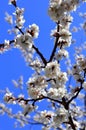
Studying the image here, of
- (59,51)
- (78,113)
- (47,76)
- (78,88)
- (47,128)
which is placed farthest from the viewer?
(78,113)

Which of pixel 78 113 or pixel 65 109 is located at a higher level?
pixel 78 113

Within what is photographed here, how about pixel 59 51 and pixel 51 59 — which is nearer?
pixel 51 59

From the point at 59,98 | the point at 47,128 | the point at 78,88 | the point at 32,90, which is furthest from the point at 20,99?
the point at 47,128

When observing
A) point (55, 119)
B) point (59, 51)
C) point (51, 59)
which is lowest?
point (55, 119)

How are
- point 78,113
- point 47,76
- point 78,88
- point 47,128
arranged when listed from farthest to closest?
point 78,113 < point 47,128 < point 78,88 < point 47,76

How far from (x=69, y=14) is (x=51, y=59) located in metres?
0.89

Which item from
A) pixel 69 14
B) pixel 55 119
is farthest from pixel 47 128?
pixel 69 14

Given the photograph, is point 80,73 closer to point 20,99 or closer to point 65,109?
point 65,109

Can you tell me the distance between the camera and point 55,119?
593cm

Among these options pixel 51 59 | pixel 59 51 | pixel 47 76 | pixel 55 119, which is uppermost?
pixel 59 51

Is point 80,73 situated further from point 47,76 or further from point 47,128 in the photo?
point 47,128

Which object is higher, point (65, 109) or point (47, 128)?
point (47, 128)

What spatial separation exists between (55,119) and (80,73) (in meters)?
0.90

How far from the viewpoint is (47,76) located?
5.65m
